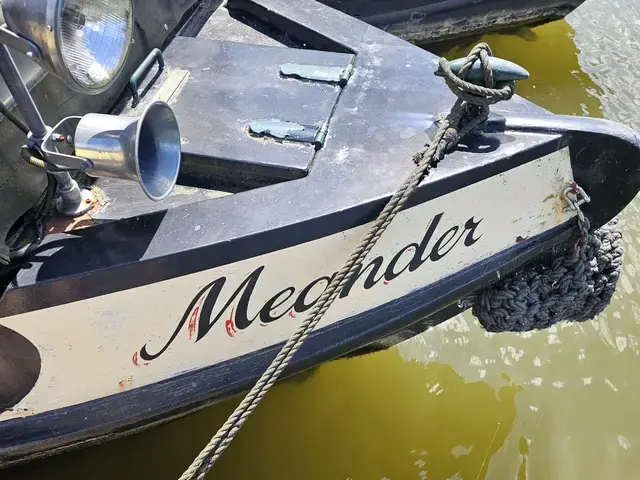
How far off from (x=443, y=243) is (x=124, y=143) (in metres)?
1.06

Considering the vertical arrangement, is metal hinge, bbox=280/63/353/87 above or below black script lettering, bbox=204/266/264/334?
above

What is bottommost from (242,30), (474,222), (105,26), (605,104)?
(605,104)

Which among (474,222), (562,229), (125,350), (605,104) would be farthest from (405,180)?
(605,104)

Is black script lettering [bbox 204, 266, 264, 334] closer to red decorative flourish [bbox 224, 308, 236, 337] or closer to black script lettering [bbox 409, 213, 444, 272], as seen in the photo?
red decorative flourish [bbox 224, 308, 236, 337]

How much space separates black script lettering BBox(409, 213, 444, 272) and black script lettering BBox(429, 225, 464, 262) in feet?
0.11

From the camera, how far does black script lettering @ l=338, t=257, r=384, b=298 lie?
1792 mm

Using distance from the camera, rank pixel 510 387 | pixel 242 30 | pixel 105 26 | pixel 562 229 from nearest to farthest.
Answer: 1. pixel 105 26
2. pixel 562 229
3. pixel 242 30
4. pixel 510 387

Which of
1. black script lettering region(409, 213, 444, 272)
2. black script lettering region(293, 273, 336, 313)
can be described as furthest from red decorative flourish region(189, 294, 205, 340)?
black script lettering region(409, 213, 444, 272)

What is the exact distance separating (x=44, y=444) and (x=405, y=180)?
135cm

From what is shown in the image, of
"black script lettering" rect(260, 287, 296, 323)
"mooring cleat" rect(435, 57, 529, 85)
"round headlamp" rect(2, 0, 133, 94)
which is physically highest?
"round headlamp" rect(2, 0, 133, 94)

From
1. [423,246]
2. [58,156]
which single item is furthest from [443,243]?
[58,156]

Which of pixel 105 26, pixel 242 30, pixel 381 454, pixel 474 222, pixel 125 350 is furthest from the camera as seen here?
pixel 381 454

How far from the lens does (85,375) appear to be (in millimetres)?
1666

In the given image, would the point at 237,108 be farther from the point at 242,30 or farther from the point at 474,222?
the point at 474,222
